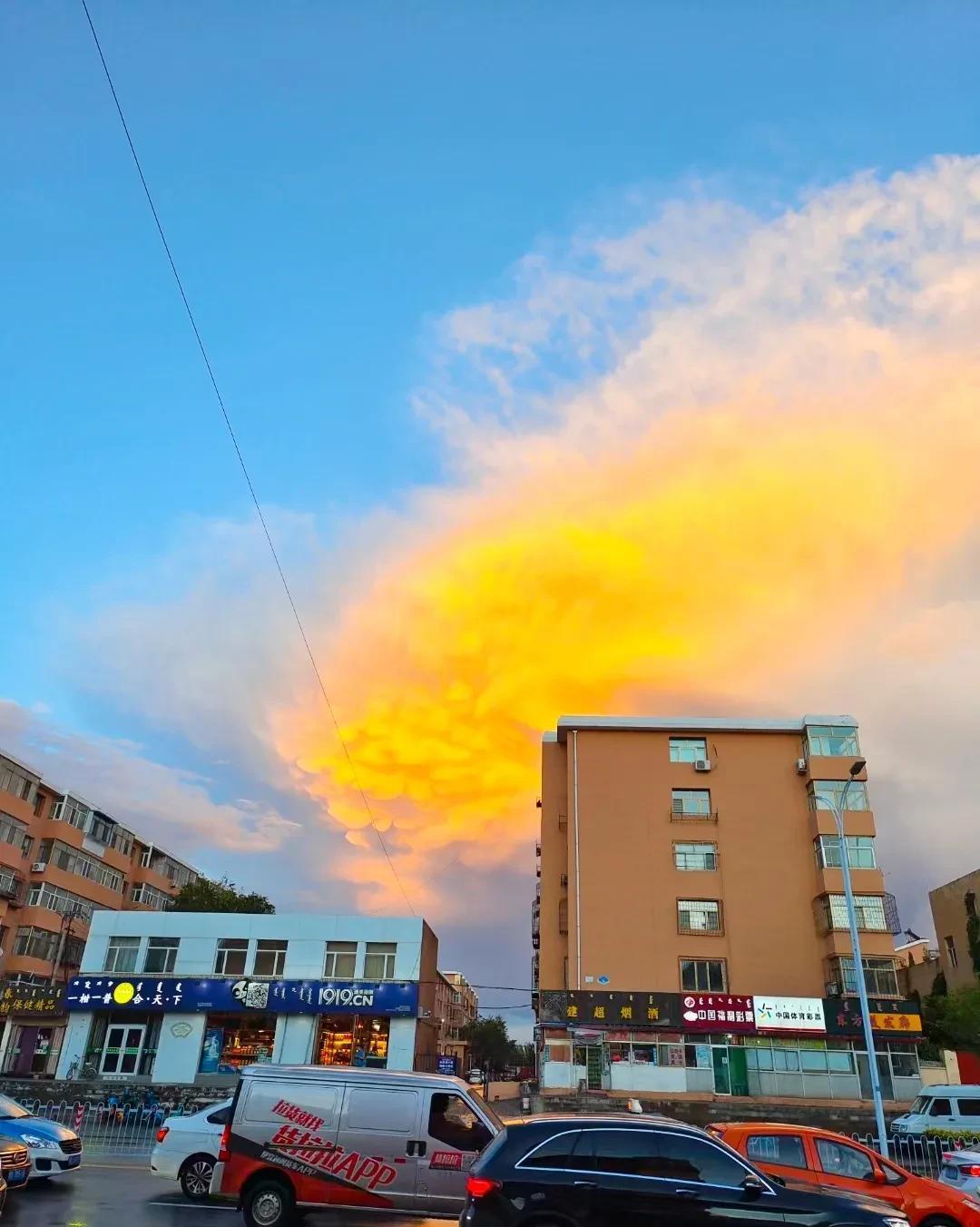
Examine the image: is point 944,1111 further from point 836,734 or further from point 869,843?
point 836,734

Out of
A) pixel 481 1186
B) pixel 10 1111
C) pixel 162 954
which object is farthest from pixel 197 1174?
pixel 162 954

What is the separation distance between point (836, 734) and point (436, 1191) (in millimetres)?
36687

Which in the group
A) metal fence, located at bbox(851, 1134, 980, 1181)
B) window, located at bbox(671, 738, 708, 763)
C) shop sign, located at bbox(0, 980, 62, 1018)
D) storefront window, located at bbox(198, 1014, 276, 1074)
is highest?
window, located at bbox(671, 738, 708, 763)

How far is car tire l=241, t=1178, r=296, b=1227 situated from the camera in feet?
36.9

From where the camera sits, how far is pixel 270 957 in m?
39.2

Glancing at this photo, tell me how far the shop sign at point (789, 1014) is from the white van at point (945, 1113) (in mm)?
8955

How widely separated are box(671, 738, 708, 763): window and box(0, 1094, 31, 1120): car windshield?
33976 millimetres

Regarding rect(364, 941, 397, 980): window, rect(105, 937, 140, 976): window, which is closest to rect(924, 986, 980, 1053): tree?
rect(364, 941, 397, 980): window

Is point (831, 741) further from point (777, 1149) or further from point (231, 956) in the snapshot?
point (777, 1149)

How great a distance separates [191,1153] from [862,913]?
109 feet

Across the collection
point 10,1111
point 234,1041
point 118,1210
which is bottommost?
point 118,1210

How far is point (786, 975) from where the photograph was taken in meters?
38.8

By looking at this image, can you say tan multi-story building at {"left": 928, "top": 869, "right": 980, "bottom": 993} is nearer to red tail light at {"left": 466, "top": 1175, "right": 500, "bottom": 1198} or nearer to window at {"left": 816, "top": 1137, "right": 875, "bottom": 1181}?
window at {"left": 816, "top": 1137, "right": 875, "bottom": 1181}

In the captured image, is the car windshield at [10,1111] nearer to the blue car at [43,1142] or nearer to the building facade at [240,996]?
the blue car at [43,1142]
